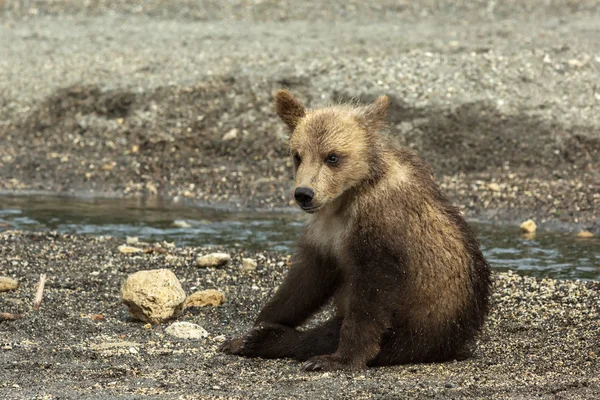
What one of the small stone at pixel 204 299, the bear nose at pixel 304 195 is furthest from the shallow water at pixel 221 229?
the bear nose at pixel 304 195

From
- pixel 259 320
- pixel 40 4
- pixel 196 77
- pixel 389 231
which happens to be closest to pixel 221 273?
pixel 259 320

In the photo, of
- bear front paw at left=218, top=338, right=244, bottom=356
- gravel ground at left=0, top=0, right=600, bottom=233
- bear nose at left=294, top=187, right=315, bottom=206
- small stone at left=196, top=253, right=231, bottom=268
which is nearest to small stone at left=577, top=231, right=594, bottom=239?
gravel ground at left=0, top=0, right=600, bottom=233

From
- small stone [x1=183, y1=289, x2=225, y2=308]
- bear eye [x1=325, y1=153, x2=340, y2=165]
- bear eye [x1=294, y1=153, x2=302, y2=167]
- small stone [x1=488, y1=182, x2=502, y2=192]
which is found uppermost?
bear eye [x1=325, y1=153, x2=340, y2=165]

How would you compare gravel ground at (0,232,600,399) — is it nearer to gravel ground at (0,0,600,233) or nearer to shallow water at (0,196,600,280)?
shallow water at (0,196,600,280)

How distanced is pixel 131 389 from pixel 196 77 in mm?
10668

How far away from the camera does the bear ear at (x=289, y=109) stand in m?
7.07

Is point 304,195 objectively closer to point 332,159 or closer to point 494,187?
point 332,159

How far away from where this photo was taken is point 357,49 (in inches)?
681

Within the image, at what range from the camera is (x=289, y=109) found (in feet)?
23.3

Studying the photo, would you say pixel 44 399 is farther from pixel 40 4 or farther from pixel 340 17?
pixel 40 4

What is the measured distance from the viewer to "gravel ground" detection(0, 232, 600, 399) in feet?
19.9

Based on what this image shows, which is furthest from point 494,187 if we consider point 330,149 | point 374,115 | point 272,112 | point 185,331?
point 330,149

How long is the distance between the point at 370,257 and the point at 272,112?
29.0 ft

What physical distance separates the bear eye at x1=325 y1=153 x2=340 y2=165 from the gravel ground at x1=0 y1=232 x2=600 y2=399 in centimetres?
129
